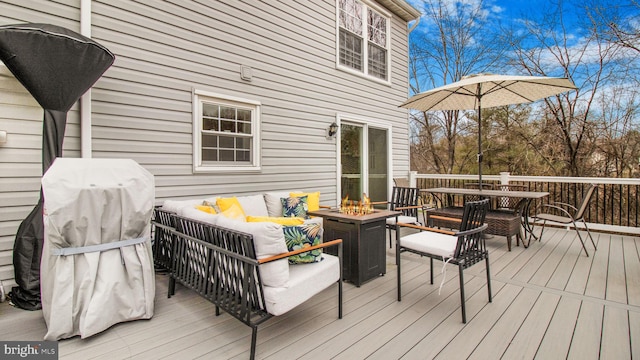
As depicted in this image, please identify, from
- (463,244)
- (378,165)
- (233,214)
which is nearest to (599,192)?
(378,165)

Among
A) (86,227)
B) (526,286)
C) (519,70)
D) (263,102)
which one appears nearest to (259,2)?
(263,102)

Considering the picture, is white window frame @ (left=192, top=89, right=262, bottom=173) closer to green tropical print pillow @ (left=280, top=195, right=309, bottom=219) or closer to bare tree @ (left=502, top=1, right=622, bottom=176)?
green tropical print pillow @ (left=280, top=195, right=309, bottom=219)

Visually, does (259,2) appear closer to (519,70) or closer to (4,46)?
(4,46)

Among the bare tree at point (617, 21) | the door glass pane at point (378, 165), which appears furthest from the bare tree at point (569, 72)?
the door glass pane at point (378, 165)

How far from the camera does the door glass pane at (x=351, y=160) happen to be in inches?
240

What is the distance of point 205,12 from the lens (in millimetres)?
3969

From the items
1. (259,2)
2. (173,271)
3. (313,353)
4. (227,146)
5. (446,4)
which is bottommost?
(313,353)

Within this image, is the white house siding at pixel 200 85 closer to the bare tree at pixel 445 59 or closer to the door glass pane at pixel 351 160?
the door glass pane at pixel 351 160

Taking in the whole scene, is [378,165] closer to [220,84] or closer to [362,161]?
[362,161]

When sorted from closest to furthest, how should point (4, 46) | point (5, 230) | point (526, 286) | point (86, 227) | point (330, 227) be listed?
point (86, 227) → point (4, 46) → point (5, 230) → point (526, 286) → point (330, 227)

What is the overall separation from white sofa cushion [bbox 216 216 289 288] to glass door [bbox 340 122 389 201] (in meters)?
4.03

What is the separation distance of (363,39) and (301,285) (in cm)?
558

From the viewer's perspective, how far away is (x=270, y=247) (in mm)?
2010

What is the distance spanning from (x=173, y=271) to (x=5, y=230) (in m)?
1.54
